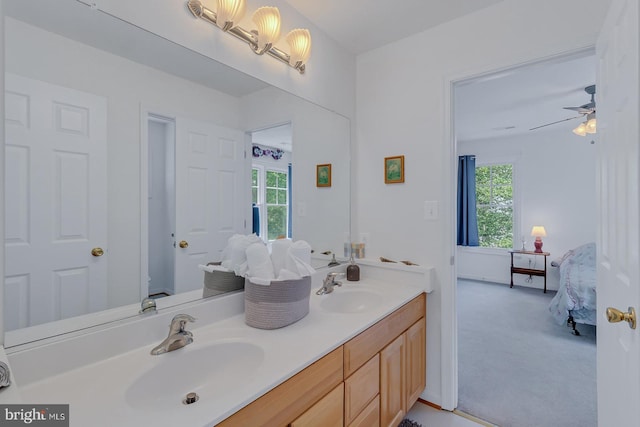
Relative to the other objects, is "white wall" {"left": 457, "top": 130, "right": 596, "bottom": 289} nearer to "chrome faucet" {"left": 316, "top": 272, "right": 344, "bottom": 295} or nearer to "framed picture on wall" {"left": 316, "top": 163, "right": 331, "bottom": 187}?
"framed picture on wall" {"left": 316, "top": 163, "right": 331, "bottom": 187}

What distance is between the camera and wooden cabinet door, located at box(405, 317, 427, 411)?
1.66 metres

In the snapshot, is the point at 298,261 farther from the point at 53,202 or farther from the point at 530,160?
the point at 530,160

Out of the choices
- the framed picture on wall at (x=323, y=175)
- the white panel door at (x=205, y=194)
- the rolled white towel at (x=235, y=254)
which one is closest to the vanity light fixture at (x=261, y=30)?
the white panel door at (x=205, y=194)

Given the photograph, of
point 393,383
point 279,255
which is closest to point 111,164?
point 279,255

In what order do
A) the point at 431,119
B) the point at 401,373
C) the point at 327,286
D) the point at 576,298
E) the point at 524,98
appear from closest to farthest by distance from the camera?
the point at 401,373
the point at 327,286
the point at 431,119
the point at 576,298
the point at 524,98

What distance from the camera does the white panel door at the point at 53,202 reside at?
0.85m

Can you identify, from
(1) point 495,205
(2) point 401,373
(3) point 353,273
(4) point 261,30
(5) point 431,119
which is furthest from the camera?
(1) point 495,205

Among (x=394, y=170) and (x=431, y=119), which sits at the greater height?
(x=431, y=119)

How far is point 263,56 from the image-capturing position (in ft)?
5.06

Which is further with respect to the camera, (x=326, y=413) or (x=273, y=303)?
(x=273, y=303)

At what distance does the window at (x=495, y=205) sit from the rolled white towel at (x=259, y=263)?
16.3 ft

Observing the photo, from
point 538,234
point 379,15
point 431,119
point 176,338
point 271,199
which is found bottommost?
point 176,338

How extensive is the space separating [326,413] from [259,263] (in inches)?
23.0

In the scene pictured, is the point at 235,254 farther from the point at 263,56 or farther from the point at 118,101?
the point at 263,56
